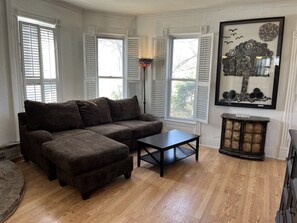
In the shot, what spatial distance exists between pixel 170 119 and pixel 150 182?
202 cm

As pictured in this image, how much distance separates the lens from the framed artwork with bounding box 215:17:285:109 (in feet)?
11.6

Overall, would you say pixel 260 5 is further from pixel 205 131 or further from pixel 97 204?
pixel 97 204

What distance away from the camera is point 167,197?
2.50m

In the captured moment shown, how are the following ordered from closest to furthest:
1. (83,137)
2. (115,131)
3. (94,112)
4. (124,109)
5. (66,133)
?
(83,137) → (66,133) → (115,131) → (94,112) → (124,109)

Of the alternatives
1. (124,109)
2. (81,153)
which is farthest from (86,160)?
Answer: (124,109)

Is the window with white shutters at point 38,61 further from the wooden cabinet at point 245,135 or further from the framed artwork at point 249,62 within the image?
the wooden cabinet at point 245,135

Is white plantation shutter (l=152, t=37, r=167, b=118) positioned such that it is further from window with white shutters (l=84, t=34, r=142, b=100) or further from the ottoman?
the ottoman

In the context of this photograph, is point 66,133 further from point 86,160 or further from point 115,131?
point 86,160

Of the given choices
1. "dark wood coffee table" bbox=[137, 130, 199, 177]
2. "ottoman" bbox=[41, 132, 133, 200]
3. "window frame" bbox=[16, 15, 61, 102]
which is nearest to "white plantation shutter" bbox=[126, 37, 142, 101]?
"window frame" bbox=[16, 15, 61, 102]

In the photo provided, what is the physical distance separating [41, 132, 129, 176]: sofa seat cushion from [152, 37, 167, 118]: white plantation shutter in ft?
6.38

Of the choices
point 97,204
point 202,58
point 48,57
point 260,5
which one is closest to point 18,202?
point 97,204

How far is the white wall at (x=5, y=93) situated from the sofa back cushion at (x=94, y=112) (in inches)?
40.2

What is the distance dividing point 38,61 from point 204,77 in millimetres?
2933

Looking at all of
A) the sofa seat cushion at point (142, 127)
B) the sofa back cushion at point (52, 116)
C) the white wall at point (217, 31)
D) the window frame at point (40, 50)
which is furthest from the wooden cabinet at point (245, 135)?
the window frame at point (40, 50)
